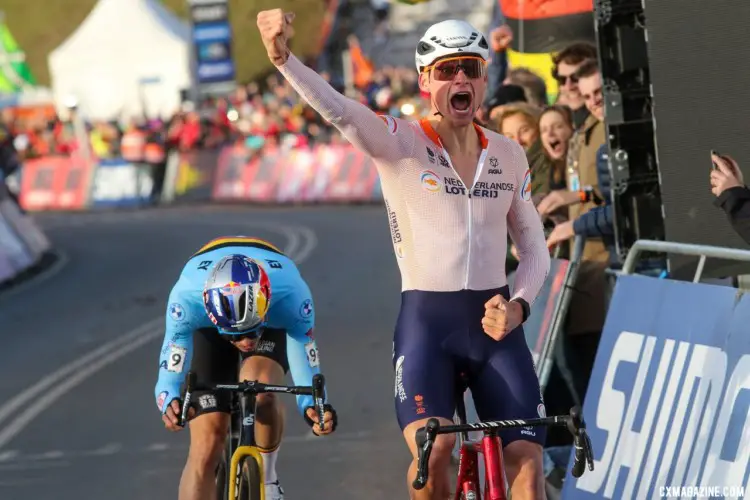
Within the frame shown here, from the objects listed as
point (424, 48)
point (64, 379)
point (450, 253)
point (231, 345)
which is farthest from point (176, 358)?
point (64, 379)

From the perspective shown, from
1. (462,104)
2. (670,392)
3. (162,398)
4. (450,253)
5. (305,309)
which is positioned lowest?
(670,392)

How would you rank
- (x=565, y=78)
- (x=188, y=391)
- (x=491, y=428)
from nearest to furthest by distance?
(x=491, y=428) → (x=188, y=391) → (x=565, y=78)

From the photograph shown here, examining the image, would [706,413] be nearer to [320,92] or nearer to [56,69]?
[320,92]

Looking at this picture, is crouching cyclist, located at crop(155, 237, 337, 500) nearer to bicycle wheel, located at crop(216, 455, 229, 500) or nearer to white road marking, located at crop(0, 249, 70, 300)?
bicycle wheel, located at crop(216, 455, 229, 500)

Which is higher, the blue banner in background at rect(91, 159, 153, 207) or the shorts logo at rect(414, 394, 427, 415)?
the shorts logo at rect(414, 394, 427, 415)

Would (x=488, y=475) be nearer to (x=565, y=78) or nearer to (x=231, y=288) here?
(x=231, y=288)

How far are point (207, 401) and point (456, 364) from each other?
5.52 feet

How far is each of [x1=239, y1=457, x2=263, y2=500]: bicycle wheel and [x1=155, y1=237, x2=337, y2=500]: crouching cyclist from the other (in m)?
0.36

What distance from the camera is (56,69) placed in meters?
47.7

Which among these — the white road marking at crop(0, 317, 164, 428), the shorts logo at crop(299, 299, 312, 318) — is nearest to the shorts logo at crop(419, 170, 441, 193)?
the shorts logo at crop(299, 299, 312, 318)

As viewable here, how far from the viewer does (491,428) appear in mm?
5676

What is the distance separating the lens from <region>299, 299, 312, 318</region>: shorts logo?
7751 mm

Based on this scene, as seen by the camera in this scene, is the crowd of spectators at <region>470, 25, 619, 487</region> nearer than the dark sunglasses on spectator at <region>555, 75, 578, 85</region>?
Yes

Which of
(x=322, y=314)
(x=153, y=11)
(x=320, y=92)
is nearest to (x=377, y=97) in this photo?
(x=153, y=11)
